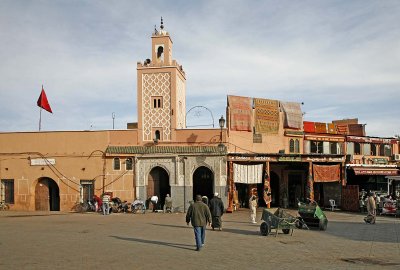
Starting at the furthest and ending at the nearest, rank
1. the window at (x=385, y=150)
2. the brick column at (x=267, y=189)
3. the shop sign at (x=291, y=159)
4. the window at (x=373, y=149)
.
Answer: the window at (x=385, y=150) → the window at (x=373, y=149) → the shop sign at (x=291, y=159) → the brick column at (x=267, y=189)

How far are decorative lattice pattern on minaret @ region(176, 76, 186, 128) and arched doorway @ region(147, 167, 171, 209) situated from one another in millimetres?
3252

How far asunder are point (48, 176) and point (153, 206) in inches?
283

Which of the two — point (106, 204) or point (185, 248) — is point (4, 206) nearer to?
point (106, 204)

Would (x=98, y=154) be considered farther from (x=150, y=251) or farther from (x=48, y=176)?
(x=150, y=251)

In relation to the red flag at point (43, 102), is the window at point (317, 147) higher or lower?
lower

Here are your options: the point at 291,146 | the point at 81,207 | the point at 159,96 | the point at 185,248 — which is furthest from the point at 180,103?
the point at 185,248

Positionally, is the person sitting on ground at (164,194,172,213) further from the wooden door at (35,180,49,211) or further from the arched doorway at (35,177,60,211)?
the wooden door at (35,180,49,211)

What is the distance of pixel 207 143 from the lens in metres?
28.7

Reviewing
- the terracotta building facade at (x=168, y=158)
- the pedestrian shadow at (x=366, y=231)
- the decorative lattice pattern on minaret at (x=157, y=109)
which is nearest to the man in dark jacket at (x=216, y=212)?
the pedestrian shadow at (x=366, y=231)

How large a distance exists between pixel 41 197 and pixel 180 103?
11.2 meters

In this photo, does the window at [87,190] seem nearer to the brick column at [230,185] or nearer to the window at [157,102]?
the window at [157,102]

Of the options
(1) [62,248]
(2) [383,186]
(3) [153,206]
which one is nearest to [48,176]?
(3) [153,206]

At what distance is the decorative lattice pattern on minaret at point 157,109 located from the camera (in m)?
29.5

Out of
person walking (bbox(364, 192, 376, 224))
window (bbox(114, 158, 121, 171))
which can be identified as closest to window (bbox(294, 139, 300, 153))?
person walking (bbox(364, 192, 376, 224))
